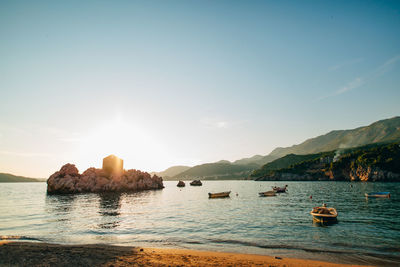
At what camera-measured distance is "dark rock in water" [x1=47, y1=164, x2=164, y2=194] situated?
106 meters

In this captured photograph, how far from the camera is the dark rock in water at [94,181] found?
106375 mm

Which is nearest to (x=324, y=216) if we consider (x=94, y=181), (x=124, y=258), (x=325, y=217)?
(x=325, y=217)

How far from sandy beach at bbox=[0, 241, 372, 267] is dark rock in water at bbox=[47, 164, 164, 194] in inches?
4055

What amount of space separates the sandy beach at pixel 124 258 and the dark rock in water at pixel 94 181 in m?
103

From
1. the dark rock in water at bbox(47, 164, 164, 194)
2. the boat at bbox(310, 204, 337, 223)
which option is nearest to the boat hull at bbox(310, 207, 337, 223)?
the boat at bbox(310, 204, 337, 223)

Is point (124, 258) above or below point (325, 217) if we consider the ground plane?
above

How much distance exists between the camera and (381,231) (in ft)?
81.6

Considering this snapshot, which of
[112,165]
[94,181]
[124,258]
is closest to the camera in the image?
[124,258]

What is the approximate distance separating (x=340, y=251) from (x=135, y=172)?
139m

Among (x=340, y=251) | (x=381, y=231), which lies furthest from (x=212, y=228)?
(x=381, y=231)

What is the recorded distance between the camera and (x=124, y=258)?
1588cm

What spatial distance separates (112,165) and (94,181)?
18.1 meters

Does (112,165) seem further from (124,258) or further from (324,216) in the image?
(124,258)

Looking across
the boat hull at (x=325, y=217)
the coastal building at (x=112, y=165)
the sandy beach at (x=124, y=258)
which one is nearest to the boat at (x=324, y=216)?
the boat hull at (x=325, y=217)
